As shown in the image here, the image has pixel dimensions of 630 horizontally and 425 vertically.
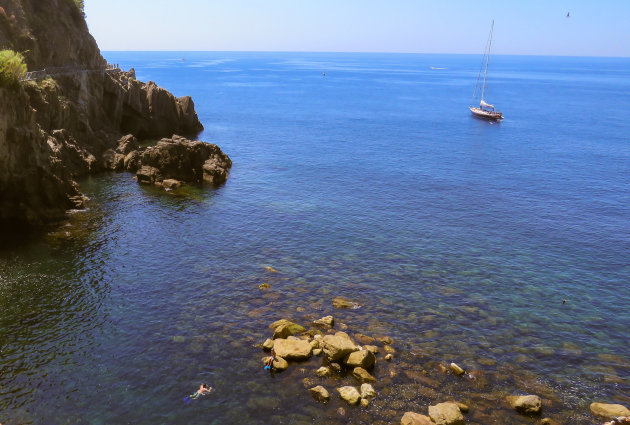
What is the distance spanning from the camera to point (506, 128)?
473 feet

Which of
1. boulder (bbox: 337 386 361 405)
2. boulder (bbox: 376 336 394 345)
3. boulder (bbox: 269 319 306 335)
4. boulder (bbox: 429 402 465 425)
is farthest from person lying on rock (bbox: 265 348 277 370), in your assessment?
boulder (bbox: 429 402 465 425)

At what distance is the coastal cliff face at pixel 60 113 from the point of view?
53.6 meters

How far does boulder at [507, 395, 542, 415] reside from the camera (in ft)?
96.5

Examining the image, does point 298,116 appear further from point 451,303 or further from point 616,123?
point 451,303

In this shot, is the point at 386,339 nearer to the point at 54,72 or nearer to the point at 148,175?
the point at 148,175

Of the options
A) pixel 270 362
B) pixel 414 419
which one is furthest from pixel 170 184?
pixel 414 419

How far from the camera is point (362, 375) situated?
32.0 metres

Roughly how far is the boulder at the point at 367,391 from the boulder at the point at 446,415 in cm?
392

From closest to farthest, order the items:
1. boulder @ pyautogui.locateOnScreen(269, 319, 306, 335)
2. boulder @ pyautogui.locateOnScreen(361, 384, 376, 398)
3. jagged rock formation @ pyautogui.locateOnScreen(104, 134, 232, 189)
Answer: boulder @ pyautogui.locateOnScreen(361, 384, 376, 398), boulder @ pyautogui.locateOnScreen(269, 319, 306, 335), jagged rock formation @ pyautogui.locateOnScreen(104, 134, 232, 189)

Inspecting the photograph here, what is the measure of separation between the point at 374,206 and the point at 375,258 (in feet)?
64.7

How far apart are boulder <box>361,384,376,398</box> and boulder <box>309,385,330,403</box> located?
7.94ft

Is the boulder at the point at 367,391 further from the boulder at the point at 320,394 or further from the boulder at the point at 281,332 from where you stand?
the boulder at the point at 281,332

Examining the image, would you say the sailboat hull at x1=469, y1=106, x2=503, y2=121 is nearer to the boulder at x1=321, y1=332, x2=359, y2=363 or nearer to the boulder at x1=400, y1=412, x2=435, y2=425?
the boulder at x1=321, y1=332, x2=359, y2=363

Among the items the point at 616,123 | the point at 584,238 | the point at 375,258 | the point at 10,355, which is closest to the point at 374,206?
the point at 375,258
